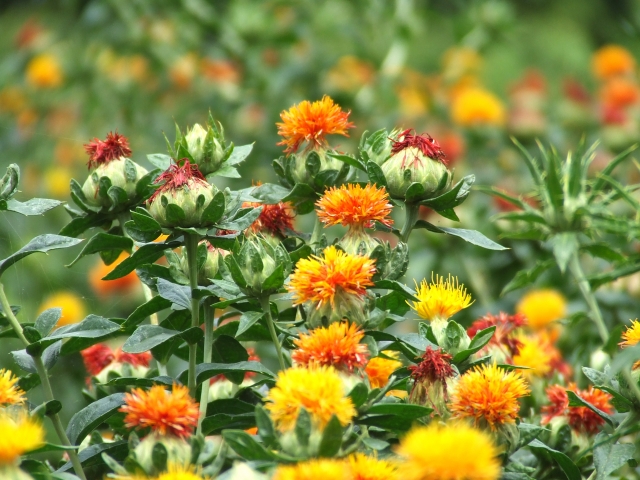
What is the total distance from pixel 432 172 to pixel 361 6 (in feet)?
10.3

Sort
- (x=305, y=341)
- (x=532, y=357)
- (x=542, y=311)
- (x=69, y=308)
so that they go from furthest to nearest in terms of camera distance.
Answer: (x=69, y=308)
(x=542, y=311)
(x=532, y=357)
(x=305, y=341)

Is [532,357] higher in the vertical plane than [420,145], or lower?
lower

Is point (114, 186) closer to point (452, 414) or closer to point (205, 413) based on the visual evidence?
point (205, 413)

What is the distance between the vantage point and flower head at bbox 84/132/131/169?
1383 millimetres

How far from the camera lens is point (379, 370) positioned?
1.26 meters

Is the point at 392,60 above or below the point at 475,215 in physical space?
above

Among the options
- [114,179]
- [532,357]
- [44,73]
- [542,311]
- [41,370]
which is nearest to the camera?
[41,370]

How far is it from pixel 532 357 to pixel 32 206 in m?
0.88

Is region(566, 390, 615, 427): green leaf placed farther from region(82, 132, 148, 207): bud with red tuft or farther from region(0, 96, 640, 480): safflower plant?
region(82, 132, 148, 207): bud with red tuft

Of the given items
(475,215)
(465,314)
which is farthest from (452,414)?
(475,215)

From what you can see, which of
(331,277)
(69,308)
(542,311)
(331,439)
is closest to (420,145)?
(331,277)

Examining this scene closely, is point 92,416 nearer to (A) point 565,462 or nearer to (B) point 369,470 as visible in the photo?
(B) point 369,470

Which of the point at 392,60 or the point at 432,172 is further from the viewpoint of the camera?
the point at 392,60

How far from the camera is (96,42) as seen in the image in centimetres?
440
